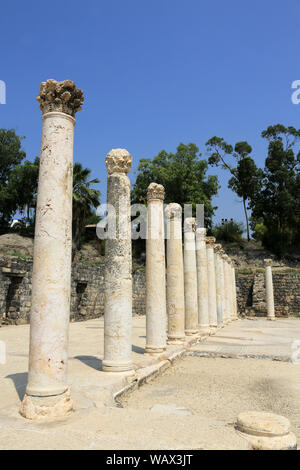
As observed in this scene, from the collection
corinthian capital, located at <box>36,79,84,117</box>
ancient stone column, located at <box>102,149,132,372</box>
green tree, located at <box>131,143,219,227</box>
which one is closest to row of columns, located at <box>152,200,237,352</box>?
ancient stone column, located at <box>102,149,132,372</box>

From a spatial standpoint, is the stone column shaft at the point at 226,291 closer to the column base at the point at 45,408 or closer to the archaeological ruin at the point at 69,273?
the archaeological ruin at the point at 69,273

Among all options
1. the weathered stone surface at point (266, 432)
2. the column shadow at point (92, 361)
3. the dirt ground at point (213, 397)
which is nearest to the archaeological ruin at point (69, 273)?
the column shadow at point (92, 361)

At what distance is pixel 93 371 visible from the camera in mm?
5984

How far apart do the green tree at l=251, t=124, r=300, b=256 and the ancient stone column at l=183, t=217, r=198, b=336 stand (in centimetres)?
3107

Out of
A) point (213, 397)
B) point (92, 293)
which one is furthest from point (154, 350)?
point (92, 293)

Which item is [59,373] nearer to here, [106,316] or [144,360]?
[106,316]

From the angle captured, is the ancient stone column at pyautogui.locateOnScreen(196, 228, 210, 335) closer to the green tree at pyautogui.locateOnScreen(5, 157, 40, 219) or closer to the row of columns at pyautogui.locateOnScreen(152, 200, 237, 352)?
the row of columns at pyautogui.locateOnScreen(152, 200, 237, 352)

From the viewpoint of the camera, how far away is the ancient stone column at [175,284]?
32.2ft

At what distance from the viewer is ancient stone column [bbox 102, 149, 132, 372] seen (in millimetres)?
6027

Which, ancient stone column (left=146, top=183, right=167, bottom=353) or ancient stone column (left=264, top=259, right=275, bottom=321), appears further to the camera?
ancient stone column (left=264, top=259, right=275, bottom=321)

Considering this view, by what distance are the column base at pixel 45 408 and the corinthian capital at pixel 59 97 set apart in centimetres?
345
